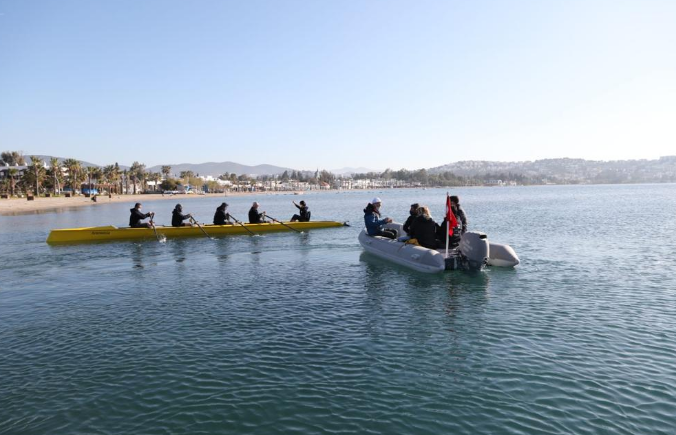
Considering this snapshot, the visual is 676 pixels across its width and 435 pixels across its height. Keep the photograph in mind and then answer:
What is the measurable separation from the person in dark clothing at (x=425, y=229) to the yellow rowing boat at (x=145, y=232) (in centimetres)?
1421

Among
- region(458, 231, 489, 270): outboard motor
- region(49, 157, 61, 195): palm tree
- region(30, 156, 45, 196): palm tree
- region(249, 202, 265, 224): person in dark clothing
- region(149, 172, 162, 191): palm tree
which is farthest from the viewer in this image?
region(149, 172, 162, 191): palm tree

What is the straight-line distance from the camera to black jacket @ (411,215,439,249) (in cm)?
1614

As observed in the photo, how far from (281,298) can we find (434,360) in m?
5.73

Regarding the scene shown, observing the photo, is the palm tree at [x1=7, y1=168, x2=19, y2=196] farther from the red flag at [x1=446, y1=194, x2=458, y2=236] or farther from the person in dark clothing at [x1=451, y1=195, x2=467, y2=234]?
the red flag at [x1=446, y1=194, x2=458, y2=236]

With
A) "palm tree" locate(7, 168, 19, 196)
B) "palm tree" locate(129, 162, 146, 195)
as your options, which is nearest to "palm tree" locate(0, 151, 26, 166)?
"palm tree" locate(129, 162, 146, 195)

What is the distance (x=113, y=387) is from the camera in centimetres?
712

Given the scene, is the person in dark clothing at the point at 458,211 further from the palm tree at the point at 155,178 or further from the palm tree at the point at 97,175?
the palm tree at the point at 155,178

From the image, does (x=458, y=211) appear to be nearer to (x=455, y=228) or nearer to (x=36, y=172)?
(x=455, y=228)

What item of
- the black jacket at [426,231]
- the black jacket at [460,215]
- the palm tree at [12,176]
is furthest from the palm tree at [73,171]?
the black jacket at [460,215]

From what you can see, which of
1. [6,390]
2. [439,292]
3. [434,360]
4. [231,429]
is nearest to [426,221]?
[439,292]

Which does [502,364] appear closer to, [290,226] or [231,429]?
[231,429]

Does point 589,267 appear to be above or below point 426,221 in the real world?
below

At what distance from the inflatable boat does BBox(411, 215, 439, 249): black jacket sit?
314 mm

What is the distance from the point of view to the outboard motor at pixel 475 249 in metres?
14.6
